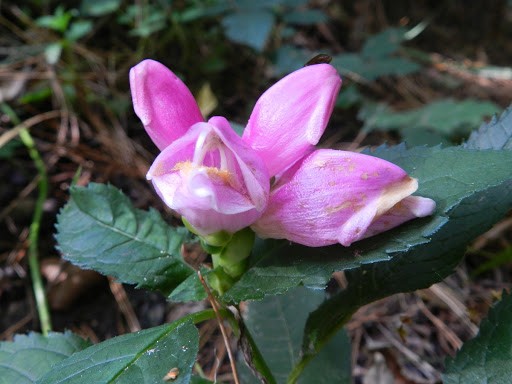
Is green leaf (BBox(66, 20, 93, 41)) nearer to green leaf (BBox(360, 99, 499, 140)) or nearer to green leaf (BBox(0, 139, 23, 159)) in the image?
green leaf (BBox(0, 139, 23, 159))

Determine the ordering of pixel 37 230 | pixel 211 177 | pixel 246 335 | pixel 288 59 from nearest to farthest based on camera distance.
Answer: pixel 211 177
pixel 246 335
pixel 37 230
pixel 288 59

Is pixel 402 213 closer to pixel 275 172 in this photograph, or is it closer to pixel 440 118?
pixel 275 172

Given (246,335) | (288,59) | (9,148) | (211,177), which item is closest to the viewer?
(211,177)

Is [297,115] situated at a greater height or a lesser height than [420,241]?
greater

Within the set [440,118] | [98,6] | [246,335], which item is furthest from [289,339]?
[98,6]

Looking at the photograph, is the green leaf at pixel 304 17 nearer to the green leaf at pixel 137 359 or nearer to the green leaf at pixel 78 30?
the green leaf at pixel 78 30

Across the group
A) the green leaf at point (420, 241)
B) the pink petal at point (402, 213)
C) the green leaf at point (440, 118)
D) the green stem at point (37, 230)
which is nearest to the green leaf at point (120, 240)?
the green leaf at point (420, 241)

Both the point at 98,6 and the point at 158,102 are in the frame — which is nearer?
the point at 158,102
